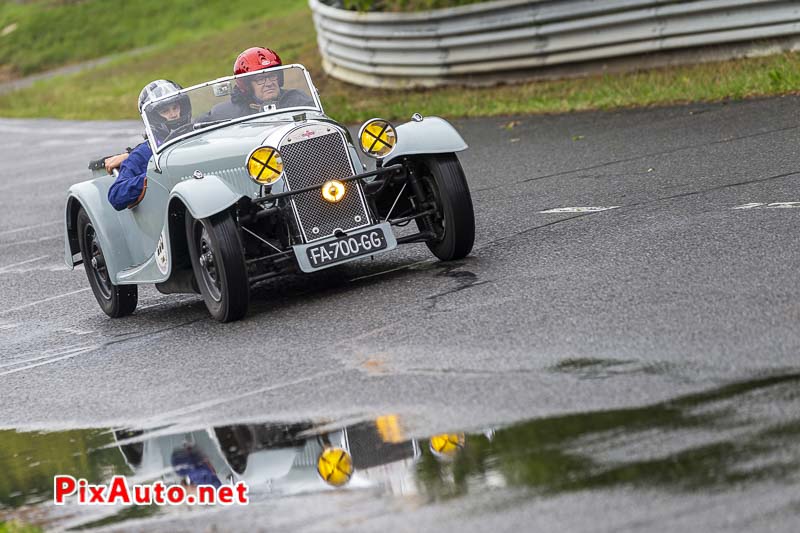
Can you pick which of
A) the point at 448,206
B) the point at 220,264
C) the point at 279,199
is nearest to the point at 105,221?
the point at 279,199

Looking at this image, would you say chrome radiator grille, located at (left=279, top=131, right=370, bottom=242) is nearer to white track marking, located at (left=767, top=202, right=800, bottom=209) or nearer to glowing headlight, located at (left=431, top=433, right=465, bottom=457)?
white track marking, located at (left=767, top=202, right=800, bottom=209)

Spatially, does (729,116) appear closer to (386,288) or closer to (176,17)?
(386,288)

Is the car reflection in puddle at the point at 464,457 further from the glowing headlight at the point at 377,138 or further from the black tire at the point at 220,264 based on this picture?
the glowing headlight at the point at 377,138

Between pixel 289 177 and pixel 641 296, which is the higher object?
pixel 289 177

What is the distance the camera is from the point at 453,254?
351 inches

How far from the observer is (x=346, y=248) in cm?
830

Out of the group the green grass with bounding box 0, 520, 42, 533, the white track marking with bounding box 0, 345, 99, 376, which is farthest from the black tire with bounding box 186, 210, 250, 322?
the green grass with bounding box 0, 520, 42, 533

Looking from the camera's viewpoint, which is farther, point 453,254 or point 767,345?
point 453,254

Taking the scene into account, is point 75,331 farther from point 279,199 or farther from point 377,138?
point 377,138

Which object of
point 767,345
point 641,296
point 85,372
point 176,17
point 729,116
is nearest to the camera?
point 767,345

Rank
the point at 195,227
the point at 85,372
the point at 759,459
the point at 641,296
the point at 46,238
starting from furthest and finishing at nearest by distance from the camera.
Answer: the point at 46,238, the point at 195,227, the point at 85,372, the point at 641,296, the point at 759,459

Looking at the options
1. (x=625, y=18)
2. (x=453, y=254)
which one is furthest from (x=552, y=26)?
(x=453, y=254)

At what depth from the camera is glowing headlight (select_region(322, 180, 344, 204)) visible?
8539 millimetres

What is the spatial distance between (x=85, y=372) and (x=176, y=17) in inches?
1722
